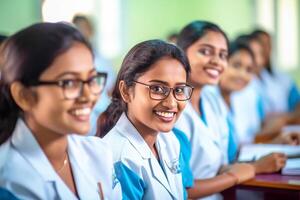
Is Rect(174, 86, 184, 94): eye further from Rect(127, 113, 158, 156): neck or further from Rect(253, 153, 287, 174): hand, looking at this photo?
Rect(253, 153, 287, 174): hand

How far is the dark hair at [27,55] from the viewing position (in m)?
0.89

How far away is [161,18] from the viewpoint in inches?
173

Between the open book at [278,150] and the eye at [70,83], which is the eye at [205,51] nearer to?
the open book at [278,150]

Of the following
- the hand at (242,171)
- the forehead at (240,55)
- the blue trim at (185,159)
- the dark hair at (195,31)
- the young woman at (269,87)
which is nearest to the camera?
the blue trim at (185,159)

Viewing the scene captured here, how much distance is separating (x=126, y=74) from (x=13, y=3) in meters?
2.35

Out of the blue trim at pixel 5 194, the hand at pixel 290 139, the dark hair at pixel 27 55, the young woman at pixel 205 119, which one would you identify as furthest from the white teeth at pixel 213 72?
the blue trim at pixel 5 194

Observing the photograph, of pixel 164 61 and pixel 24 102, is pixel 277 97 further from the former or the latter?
pixel 24 102

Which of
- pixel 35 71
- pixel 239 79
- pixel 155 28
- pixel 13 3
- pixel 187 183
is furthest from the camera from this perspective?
pixel 155 28

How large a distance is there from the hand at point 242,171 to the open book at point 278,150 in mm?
130

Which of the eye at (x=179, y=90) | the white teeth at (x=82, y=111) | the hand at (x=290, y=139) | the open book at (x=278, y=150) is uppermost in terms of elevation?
the eye at (x=179, y=90)

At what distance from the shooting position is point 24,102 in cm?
93

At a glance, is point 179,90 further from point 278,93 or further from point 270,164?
point 278,93

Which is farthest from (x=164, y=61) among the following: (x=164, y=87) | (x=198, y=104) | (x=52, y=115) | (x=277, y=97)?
(x=277, y=97)

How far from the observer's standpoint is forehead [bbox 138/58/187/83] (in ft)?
4.00
